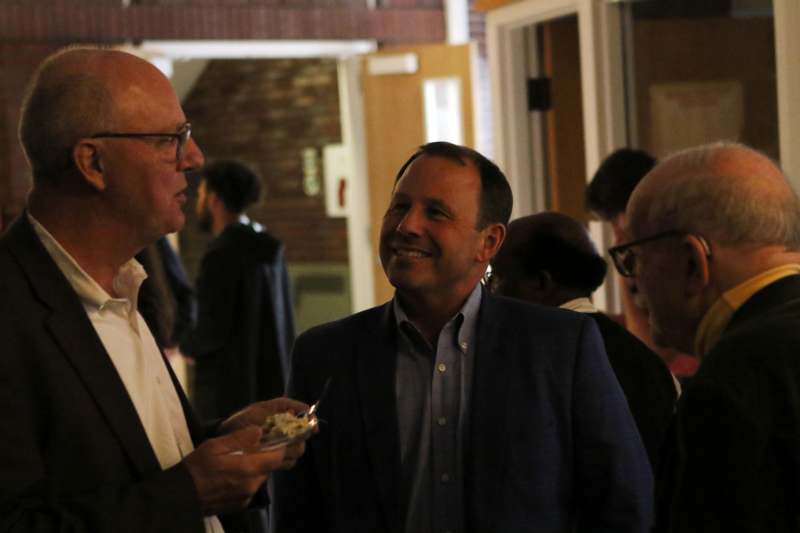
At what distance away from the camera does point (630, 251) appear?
198 centimetres

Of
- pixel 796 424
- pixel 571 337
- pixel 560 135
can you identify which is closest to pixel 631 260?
pixel 571 337

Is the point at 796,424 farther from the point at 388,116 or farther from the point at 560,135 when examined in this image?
the point at 388,116

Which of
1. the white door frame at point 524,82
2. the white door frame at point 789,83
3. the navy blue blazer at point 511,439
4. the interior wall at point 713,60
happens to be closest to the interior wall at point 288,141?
the white door frame at point 524,82

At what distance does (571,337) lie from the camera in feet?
7.60

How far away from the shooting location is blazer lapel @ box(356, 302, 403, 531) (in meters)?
2.25

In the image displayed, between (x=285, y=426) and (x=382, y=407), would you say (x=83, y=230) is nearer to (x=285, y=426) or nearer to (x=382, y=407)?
→ (x=285, y=426)

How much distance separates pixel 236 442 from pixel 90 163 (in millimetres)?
482

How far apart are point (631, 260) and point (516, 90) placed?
4.11 meters

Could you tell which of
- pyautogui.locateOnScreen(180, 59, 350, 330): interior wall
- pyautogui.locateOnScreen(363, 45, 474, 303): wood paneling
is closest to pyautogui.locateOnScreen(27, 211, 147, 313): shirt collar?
pyautogui.locateOnScreen(363, 45, 474, 303): wood paneling

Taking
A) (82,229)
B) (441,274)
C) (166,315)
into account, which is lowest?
(166,315)

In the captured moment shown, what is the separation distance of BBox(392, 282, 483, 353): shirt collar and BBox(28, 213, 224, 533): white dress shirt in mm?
509

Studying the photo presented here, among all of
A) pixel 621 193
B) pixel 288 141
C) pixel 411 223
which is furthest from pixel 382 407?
pixel 288 141

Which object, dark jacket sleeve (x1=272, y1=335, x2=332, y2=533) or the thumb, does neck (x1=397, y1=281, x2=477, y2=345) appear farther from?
the thumb

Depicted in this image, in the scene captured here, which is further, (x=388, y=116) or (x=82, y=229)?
(x=388, y=116)
